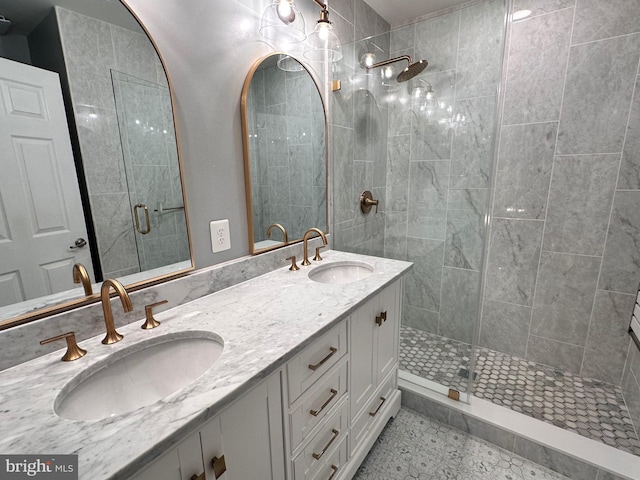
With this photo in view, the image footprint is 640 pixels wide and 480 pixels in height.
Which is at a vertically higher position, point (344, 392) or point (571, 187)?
point (571, 187)

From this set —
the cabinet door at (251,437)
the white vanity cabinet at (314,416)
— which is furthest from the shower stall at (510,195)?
the cabinet door at (251,437)

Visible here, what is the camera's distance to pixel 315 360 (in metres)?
0.94

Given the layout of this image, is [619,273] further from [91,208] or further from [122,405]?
[91,208]

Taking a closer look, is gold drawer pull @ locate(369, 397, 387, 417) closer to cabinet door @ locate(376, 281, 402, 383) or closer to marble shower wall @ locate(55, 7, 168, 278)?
cabinet door @ locate(376, 281, 402, 383)

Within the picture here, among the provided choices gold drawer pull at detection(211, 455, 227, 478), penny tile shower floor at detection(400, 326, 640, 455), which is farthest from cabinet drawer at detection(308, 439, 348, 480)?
penny tile shower floor at detection(400, 326, 640, 455)

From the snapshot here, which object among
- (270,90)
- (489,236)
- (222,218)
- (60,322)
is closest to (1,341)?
(60,322)

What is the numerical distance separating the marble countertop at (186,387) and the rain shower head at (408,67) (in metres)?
1.56

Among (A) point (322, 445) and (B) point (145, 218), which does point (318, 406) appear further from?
(B) point (145, 218)

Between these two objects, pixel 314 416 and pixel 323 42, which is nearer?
pixel 314 416

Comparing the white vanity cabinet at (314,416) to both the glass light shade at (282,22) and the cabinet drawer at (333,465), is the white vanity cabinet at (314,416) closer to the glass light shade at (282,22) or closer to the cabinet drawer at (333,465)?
the cabinet drawer at (333,465)

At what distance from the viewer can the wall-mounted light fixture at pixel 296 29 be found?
1.26 metres

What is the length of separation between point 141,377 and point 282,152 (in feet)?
3.60

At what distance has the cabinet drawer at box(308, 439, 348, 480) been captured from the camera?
104 cm

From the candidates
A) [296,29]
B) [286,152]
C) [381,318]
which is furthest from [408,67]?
[381,318]
